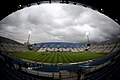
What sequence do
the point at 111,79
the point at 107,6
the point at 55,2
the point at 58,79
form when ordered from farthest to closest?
the point at 55,2, the point at 107,6, the point at 58,79, the point at 111,79

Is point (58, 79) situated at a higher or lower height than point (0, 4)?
lower

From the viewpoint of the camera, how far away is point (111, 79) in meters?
6.39

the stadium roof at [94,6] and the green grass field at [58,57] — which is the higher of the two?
the stadium roof at [94,6]

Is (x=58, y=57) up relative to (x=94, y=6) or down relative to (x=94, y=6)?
down

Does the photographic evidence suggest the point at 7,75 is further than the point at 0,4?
No

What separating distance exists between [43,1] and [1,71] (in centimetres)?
762

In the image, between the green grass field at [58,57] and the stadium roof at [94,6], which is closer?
the stadium roof at [94,6]

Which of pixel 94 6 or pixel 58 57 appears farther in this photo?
pixel 58 57

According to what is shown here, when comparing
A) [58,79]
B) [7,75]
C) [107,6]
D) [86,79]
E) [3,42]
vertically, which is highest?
[107,6]

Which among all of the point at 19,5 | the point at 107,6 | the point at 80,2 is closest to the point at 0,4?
the point at 19,5

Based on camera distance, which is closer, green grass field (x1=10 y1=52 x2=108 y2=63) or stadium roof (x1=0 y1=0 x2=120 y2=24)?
stadium roof (x1=0 y1=0 x2=120 y2=24)

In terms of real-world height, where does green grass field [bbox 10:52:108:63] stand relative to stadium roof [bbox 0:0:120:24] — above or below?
below

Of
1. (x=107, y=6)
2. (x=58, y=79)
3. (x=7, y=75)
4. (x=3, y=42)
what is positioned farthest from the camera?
(x=3, y=42)

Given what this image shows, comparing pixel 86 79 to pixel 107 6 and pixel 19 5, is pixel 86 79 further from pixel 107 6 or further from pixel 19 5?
pixel 19 5
